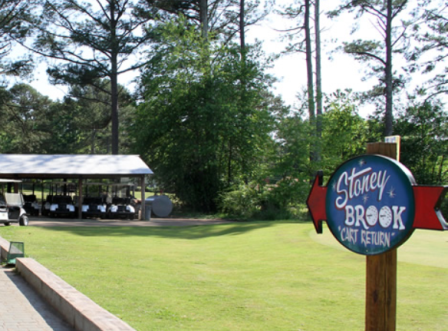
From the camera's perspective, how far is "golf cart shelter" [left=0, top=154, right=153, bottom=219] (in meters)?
29.1

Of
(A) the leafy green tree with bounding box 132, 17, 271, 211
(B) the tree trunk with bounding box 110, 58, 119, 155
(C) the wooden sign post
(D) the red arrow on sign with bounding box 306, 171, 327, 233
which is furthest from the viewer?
(B) the tree trunk with bounding box 110, 58, 119, 155

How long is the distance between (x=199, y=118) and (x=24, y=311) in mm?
28411

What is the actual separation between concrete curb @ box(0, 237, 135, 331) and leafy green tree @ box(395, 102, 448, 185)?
3158 cm

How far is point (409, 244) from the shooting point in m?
16.0

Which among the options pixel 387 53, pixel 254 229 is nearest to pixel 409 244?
pixel 254 229

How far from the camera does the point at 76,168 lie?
30.0m

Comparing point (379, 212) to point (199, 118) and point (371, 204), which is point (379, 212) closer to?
point (371, 204)

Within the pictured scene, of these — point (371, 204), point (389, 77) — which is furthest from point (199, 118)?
point (371, 204)

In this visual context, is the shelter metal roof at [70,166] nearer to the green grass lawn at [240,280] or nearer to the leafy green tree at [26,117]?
the green grass lawn at [240,280]

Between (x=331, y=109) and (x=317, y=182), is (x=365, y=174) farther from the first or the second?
(x=331, y=109)

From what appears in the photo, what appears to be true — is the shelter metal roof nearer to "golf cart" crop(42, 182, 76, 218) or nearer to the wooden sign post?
"golf cart" crop(42, 182, 76, 218)

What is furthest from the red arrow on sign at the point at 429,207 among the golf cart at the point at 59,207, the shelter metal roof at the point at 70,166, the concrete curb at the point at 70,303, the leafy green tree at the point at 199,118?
the leafy green tree at the point at 199,118

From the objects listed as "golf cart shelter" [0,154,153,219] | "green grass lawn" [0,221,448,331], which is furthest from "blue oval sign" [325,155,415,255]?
"golf cart shelter" [0,154,153,219]

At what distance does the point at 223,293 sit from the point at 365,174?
536cm
